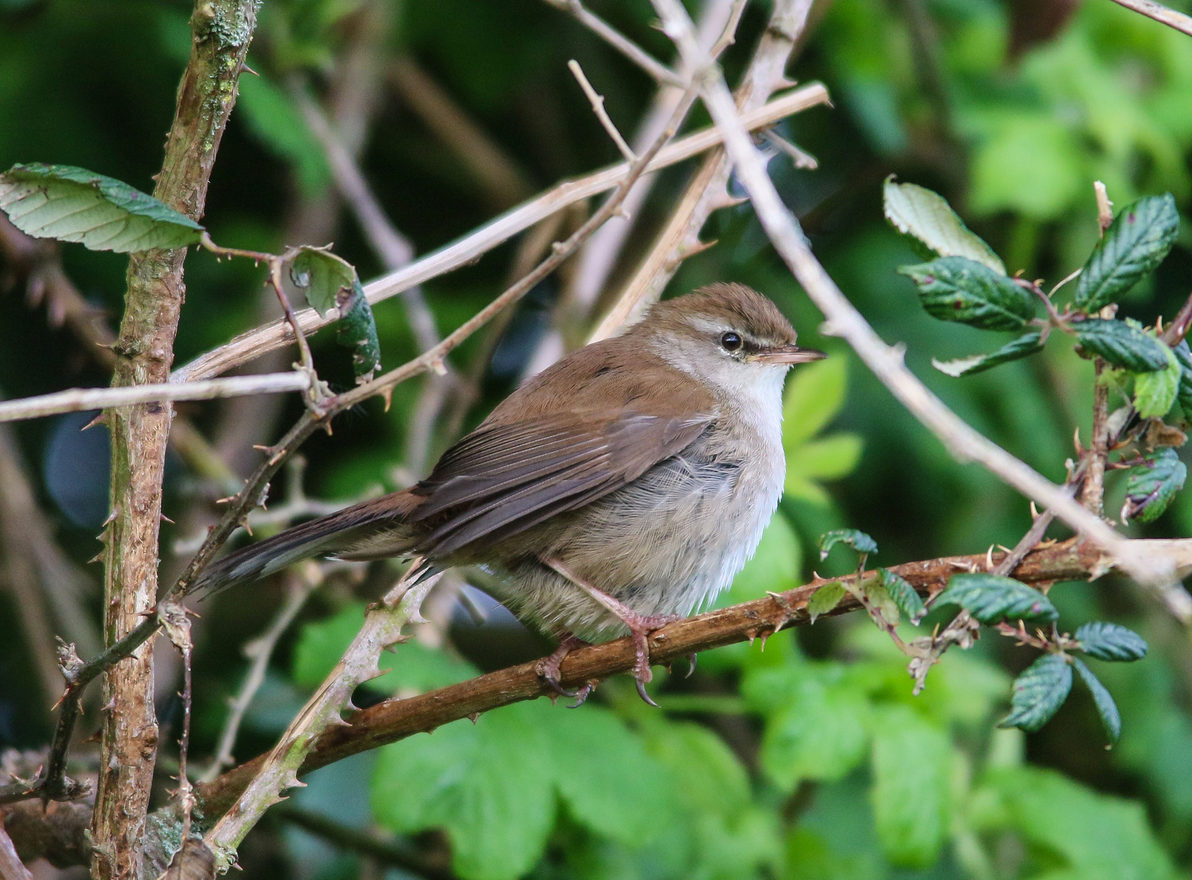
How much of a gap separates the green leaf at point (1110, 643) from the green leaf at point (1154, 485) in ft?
0.62

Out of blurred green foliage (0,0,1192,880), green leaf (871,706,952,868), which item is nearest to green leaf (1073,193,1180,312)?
blurred green foliage (0,0,1192,880)

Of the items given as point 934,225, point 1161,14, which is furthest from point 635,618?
point 1161,14

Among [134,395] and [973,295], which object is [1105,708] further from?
[134,395]

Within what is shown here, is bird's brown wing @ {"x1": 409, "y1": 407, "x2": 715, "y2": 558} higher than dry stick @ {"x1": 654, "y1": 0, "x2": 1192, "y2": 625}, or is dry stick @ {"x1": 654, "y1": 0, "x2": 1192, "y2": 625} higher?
dry stick @ {"x1": 654, "y1": 0, "x2": 1192, "y2": 625}

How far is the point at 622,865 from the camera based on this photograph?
351 centimetres

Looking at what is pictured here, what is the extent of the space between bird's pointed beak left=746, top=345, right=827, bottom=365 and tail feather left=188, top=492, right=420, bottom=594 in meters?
1.50

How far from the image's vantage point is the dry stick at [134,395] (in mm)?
1634

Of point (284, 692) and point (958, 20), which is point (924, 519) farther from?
point (284, 692)

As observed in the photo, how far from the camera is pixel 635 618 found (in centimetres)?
299

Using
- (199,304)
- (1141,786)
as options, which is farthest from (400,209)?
(1141,786)

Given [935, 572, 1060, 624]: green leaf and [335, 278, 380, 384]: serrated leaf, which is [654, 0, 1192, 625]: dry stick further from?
[335, 278, 380, 384]: serrated leaf

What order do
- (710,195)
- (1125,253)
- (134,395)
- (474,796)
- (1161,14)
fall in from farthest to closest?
1. (710,195)
2. (474,796)
3. (1161,14)
4. (1125,253)
5. (134,395)

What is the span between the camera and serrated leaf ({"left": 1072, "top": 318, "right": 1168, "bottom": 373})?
1745mm

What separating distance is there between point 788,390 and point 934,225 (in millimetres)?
1971
